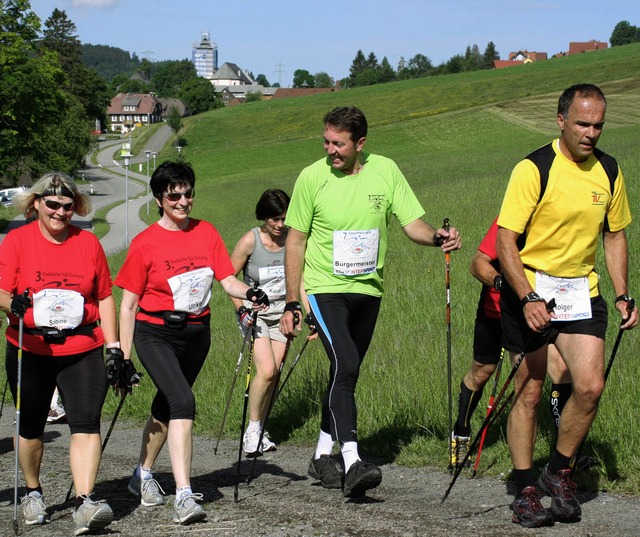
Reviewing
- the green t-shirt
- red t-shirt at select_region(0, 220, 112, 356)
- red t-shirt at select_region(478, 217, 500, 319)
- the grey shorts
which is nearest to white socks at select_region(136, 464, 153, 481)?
red t-shirt at select_region(0, 220, 112, 356)

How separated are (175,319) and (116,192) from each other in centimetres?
8349

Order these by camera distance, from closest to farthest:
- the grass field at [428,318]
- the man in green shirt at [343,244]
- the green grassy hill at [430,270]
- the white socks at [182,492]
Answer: the white socks at [182,492]
the man in green shirt at [343,244]
the grass field at [428,318]
the green grassy hill at [430,270]

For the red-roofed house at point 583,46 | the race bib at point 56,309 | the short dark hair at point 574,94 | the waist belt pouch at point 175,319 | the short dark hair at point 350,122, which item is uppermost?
the red-roofed house at point 583,46

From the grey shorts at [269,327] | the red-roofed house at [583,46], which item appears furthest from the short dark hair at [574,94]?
the red-roofed house at [583,46]

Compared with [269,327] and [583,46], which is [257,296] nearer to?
[269,327]

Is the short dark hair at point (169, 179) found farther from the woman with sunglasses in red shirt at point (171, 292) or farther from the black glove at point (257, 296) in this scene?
the black glove at point (257, 296)

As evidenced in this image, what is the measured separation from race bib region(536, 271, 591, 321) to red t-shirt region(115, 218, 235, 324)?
1958 mm

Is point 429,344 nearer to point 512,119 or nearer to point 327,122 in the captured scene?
point 327,122

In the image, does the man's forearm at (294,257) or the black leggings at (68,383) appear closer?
the black leggings at (68,383)

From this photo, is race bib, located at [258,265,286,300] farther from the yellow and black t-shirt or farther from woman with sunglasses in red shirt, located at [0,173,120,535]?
the yellow and black t-shirt

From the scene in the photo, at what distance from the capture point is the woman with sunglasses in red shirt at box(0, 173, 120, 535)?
6.09 metres

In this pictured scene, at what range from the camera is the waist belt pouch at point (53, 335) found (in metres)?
6.06

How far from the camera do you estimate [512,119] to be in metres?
76.2

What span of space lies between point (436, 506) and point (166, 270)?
2.16 metres
